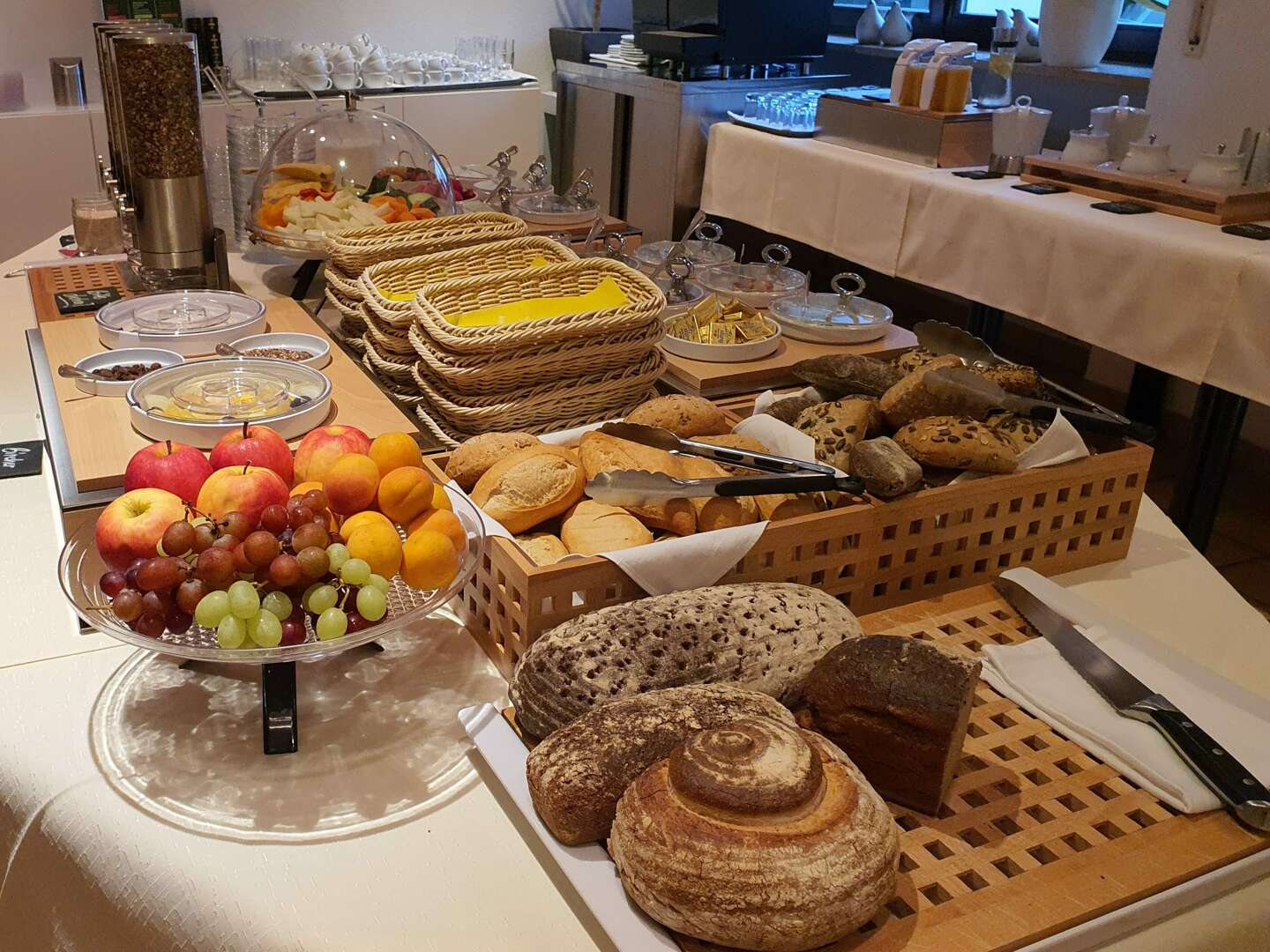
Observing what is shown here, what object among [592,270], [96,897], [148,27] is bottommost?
[96,897]

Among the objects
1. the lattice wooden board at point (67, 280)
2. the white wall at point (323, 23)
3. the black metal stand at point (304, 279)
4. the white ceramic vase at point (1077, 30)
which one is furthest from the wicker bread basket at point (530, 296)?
the white wall at point (323, 23)

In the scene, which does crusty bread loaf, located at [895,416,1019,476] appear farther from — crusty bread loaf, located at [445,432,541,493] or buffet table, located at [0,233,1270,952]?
crusty bread loaf, located at [445,432,541,493]

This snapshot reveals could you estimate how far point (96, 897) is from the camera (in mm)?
708

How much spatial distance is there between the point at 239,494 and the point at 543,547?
0.80 feet

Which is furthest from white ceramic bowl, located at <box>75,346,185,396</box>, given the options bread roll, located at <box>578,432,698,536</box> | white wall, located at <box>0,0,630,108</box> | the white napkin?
white wall, located at <box>0,0,630,108</box>

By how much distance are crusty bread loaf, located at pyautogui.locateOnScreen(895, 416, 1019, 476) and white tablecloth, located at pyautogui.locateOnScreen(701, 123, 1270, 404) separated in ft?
5.08

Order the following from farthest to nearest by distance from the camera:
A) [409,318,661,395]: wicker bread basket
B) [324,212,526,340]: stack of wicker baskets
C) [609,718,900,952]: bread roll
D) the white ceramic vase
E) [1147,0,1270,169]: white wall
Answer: the white ceramic vase, [1147,0,1270,169]: white wall, [324,212,526,340]: stack of wicker baskets, [409,318,661,395]: wicker bread basket, [609,718,900,952]: bread roll

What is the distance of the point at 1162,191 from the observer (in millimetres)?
2664

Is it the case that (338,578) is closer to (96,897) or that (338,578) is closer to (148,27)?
(96,897)

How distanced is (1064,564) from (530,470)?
1.85ft

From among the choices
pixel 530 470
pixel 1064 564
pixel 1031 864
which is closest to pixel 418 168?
pixel 530 470

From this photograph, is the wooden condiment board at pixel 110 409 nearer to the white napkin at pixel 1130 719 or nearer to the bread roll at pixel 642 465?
the bread roll at pixel 642 465

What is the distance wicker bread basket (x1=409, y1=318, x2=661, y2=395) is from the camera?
117 centimetres

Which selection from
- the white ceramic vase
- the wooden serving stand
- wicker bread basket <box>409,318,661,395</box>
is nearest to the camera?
wicker bread basket <box>409,318,661,395</box>
